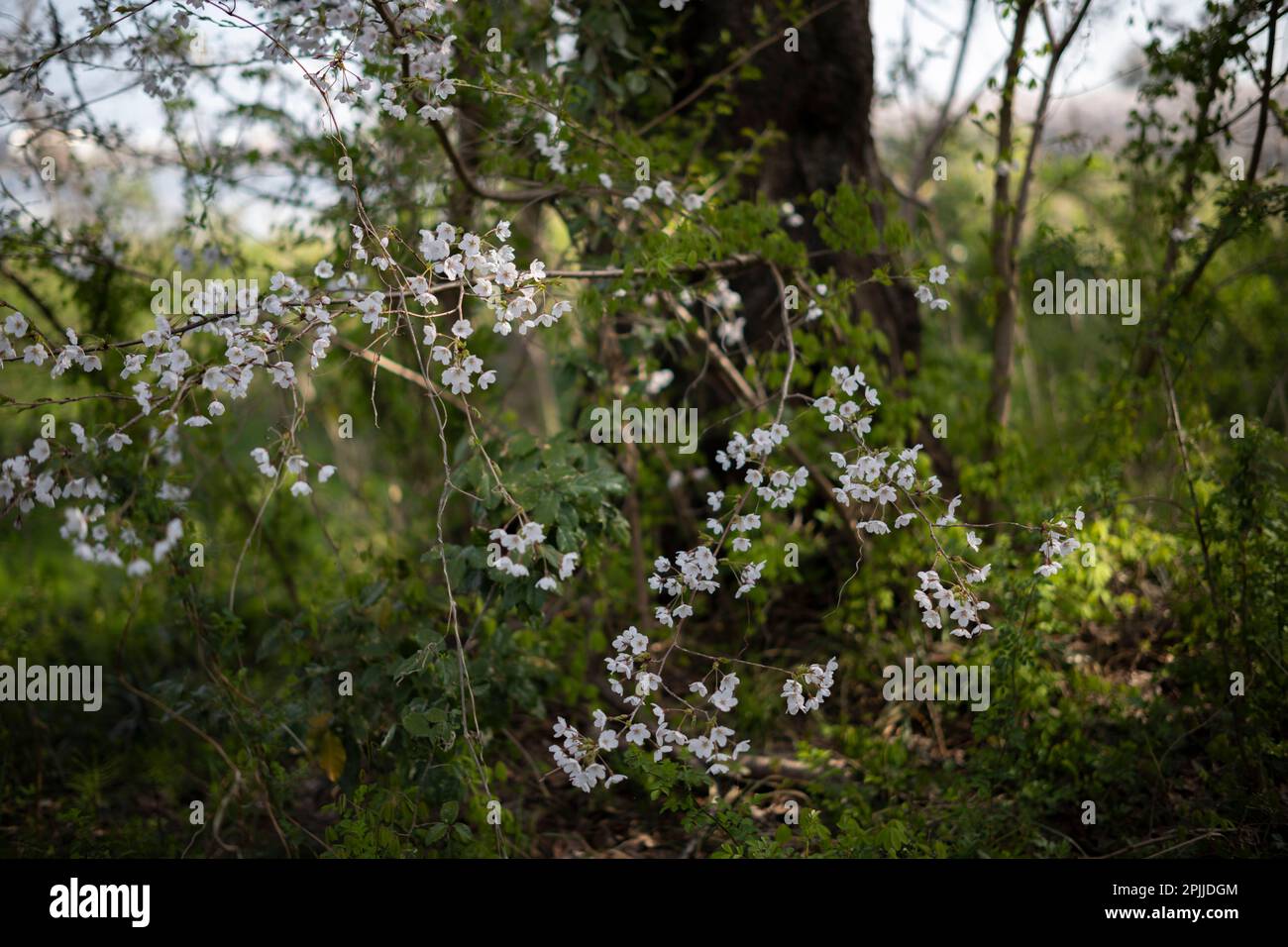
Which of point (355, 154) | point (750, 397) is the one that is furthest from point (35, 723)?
point (750, 397)

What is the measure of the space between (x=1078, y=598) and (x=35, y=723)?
361 centimetres

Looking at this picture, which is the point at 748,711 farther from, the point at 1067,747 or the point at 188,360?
the point at 188,360

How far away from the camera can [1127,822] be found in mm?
2936

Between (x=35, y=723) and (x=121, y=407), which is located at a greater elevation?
(x=121, y=407)

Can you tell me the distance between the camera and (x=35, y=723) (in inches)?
137
